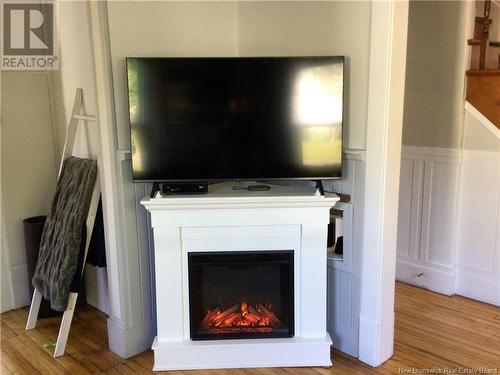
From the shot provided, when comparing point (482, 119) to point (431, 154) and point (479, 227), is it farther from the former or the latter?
point (479, 227)

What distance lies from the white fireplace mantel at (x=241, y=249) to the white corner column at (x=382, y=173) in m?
0.21

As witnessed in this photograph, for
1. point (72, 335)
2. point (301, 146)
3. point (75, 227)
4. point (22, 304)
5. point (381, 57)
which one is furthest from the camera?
point (22, 304)

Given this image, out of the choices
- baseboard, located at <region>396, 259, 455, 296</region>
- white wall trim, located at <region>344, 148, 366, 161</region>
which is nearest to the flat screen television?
white wall trim, located at <region>344, 148, 366, 161</region>

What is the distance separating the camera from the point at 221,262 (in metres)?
2.37

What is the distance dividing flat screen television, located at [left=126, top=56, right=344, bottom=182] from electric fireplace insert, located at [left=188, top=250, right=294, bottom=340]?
421mm

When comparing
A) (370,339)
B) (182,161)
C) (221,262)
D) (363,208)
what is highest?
(182,161)

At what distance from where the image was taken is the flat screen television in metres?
2.24

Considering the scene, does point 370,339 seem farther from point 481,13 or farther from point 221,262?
point 481,13

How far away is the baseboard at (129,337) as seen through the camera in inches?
98.5

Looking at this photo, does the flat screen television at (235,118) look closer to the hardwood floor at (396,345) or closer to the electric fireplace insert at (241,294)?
the electric fireplace insert at (241,294)

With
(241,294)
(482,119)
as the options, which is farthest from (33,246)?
(482,119)

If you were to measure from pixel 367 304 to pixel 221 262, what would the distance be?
0.78 metres

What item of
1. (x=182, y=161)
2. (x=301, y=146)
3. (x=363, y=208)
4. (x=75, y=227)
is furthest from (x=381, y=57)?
(x=75, y=227)

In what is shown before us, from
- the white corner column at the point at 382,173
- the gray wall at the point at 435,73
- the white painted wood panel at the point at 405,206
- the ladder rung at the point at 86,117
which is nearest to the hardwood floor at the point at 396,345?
the white corner column at the point at 382,173
